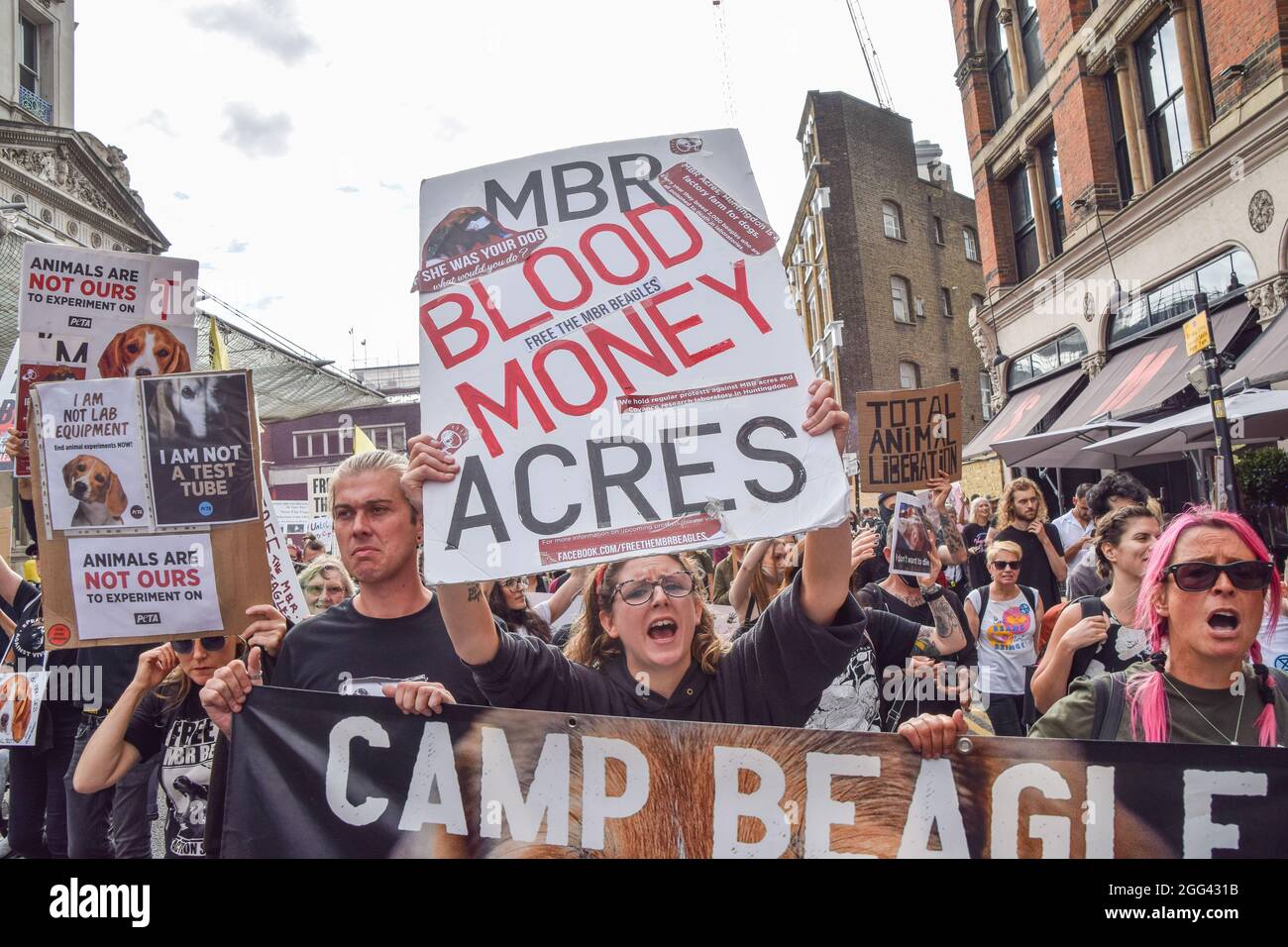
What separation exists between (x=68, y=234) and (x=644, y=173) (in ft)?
68.0

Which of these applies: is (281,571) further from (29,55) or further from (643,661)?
(29,55)

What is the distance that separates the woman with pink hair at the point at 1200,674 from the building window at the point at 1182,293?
40.9 feet

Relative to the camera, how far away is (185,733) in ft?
10.6

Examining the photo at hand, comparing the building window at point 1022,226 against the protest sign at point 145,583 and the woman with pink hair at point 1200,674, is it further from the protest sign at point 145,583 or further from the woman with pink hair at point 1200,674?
the protest sign at point 145,583

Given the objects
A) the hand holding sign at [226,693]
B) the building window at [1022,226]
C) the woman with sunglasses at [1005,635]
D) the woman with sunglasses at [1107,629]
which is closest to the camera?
the hand holding sign at [226,693]

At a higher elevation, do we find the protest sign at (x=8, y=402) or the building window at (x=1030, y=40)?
the building window at (x=1030, y=40)

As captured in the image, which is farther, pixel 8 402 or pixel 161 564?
pixel 8 402

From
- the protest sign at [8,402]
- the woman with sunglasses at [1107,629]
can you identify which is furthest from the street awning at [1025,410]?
the protest sign at [8,402]

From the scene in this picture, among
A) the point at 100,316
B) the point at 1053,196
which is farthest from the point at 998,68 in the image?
the point at 100,316

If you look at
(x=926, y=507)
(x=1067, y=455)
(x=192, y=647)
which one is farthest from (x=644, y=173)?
(x=1067, y=455)

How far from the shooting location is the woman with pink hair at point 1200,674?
2.33 metres

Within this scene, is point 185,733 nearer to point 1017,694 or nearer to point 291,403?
point 1017,694

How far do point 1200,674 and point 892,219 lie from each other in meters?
37.8

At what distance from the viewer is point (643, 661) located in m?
2.66
